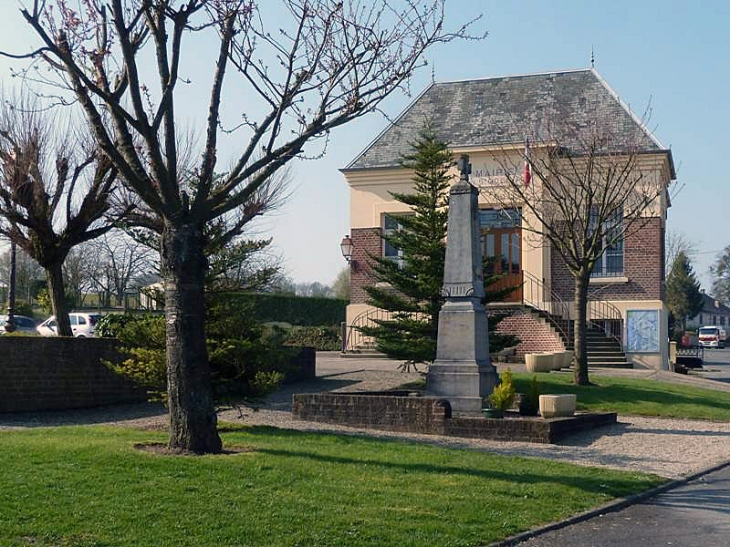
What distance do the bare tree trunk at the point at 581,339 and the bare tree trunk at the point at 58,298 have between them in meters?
11.7

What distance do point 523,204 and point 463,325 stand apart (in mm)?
13737

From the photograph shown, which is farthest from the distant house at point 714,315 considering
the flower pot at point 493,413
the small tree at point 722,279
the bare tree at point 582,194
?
the flower pot at point 493,413

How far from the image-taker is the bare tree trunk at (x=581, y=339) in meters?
22.0

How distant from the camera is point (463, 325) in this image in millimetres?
16938

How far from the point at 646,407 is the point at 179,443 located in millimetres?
11782

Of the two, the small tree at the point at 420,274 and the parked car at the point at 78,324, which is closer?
the small tree at the point at 420,274

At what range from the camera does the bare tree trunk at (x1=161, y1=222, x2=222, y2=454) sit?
11.0 meters

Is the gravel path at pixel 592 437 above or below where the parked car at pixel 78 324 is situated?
below

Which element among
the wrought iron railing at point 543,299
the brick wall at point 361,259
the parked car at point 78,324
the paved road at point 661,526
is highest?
the brick wall at point 361,259

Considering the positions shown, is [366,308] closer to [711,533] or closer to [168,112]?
[168,112]

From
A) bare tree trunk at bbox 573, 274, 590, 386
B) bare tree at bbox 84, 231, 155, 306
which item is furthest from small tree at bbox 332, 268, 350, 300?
bare tree trunk at bbox 573, 274, 590, 386

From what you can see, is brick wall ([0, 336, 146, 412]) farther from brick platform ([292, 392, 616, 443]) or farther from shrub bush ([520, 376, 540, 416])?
shrub bush ([520, 376, 540, 416])

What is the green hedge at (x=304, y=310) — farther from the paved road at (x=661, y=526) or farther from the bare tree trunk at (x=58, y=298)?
the paved road at (x=661, y=526)

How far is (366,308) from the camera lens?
34844 mm
